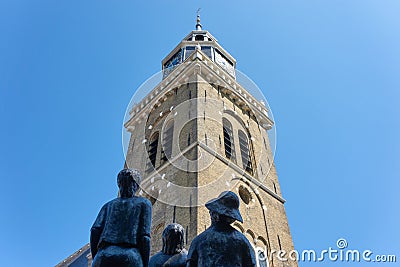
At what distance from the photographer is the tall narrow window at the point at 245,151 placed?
57.7 feet

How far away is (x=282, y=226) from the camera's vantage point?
53.2 ft

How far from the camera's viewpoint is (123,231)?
3320 mm

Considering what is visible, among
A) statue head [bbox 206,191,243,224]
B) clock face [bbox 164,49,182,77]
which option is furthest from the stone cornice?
statue head [bbox 206,191,243,224]

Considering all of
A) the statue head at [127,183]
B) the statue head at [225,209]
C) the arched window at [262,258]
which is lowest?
the statue head at [225,209]

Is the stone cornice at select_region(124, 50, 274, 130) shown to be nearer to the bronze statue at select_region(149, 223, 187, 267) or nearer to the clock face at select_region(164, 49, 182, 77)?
the clock face at select_region(164, 49, 182, 77)

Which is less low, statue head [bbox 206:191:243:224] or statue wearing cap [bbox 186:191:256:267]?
statue head [bbox 206:191:243:224]

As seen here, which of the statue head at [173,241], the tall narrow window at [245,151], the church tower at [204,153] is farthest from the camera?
the tall narrow window at [245,151]

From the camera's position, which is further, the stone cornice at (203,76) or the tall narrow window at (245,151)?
the stone cornice at (203,76)

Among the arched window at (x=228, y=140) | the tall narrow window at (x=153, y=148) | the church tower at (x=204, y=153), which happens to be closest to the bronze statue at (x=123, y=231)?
the church tower at (x=204, y=153)

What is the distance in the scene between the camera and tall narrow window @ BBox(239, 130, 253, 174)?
692 inches

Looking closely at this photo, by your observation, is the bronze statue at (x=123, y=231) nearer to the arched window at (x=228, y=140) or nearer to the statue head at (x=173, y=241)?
the statue head at (x=173, y=241)

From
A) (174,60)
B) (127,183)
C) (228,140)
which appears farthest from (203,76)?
(127,183)

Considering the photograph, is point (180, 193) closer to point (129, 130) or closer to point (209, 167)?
point (209, 167)

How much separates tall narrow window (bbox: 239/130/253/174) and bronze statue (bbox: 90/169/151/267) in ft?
45.6
